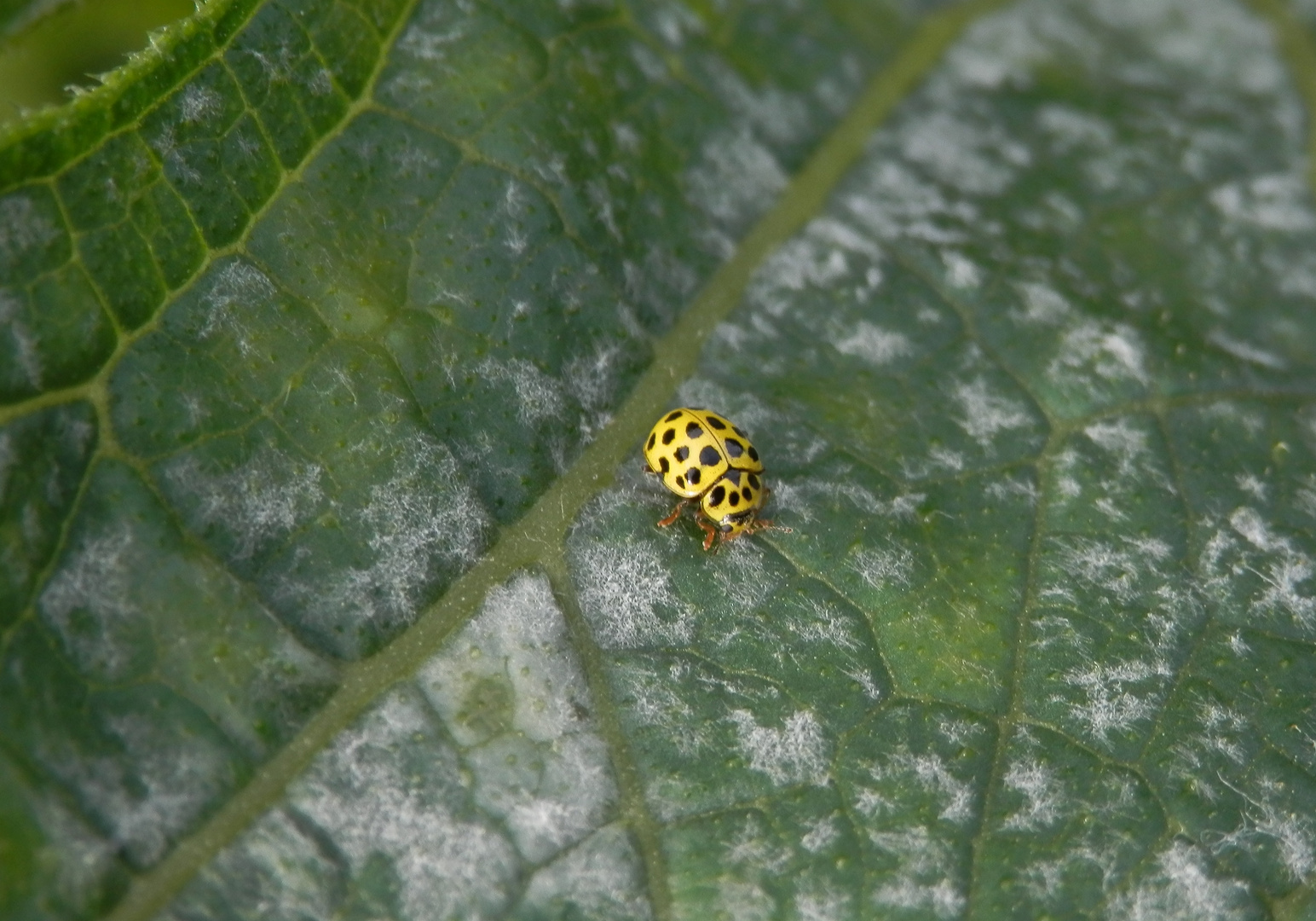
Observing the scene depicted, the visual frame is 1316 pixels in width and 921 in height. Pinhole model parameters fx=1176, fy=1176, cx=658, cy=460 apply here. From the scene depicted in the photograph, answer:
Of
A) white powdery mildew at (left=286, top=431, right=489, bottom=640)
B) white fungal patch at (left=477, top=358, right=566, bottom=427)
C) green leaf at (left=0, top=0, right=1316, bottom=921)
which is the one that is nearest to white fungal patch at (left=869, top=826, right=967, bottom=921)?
green leaf at (left=0, top=0, right=1316, bottom=921)

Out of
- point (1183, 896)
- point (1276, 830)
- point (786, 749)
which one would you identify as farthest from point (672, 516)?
point (1276, 830)

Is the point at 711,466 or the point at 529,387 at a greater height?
the point at 529,387

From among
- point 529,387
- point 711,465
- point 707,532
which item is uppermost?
point 529,387

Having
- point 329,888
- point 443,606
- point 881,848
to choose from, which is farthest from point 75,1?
point 881,848

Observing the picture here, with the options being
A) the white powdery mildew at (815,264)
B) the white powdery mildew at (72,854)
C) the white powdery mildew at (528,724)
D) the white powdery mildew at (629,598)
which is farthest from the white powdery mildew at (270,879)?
the white powdery mildew at (815,264)

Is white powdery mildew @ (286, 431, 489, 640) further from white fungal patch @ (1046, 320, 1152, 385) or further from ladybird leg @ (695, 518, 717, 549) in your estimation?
white fungal patch @ (1046, 320, 1152, 385)

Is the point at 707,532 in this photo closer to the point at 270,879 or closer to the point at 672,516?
the point at 672,516
